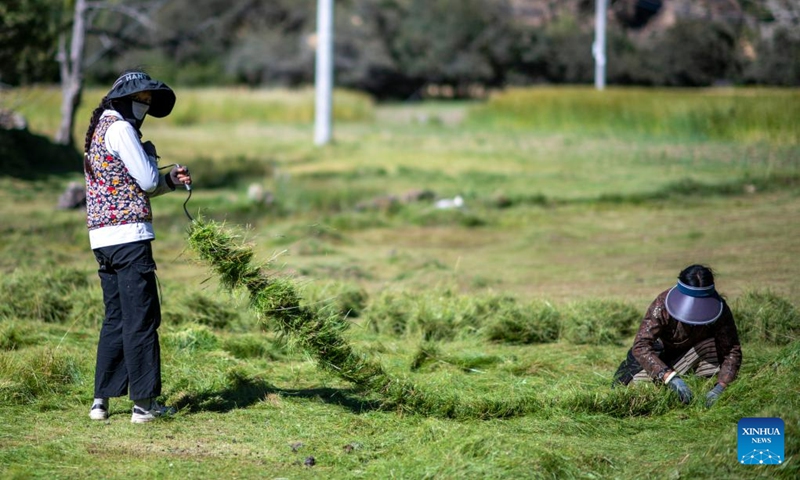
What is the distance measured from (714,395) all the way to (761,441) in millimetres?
857

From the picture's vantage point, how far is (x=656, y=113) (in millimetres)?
24266

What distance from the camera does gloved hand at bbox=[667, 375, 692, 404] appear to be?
5.02 meters

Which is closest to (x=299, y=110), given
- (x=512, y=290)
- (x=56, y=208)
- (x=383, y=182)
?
(x=383, y=182)

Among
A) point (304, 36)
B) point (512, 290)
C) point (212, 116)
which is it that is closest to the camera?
point (512, 290)

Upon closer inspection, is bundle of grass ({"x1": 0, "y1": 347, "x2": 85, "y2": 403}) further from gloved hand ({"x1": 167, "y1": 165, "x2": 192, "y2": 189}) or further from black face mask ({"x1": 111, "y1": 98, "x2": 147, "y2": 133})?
black face mask ({"x1": 111, "y1": 98, "x2": 147, "y2": 133})

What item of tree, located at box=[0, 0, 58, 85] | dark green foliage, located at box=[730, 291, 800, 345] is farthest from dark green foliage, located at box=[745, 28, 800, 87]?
dark green foliage, located at box=[730, 291, 800, 345]

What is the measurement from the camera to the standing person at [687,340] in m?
4.95

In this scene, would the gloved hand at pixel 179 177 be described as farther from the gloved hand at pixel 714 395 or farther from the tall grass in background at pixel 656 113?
the tall grass in background at pixel 656 113

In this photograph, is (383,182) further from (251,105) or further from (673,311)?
(251,105)

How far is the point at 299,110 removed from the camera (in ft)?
111

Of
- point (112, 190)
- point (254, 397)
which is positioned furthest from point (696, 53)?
point (112, 190)

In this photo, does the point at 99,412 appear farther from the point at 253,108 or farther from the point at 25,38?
the point at 253,108

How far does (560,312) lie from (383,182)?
353 inches

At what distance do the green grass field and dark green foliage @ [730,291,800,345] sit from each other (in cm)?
2
